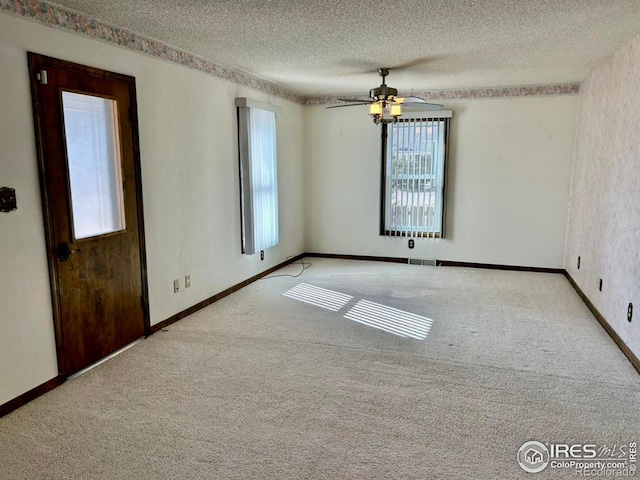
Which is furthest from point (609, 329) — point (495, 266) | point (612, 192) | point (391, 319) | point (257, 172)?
point (257, 172)

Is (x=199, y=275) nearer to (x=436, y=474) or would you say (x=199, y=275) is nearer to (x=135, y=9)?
(x=135, y=9)

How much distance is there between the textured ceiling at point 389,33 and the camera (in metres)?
2.87

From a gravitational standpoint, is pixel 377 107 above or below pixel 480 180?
above

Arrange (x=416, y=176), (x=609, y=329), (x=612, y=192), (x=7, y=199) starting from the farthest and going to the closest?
1. (x=416, y=176)
2. (x=612, y=192)
3. (x=609, y=329)
4. (x=7, y=199)

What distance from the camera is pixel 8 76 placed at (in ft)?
8.46

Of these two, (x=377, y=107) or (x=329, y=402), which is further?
(x=377, y=107)

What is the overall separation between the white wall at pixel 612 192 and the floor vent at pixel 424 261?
1750 millimetres

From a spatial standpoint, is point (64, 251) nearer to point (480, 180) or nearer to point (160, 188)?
point (160, 188)

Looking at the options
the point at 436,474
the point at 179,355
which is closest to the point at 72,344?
the point at 179,355

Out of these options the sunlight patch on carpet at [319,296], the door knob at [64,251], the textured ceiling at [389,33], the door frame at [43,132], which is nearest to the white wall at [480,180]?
the textured ceiling at [389,33]

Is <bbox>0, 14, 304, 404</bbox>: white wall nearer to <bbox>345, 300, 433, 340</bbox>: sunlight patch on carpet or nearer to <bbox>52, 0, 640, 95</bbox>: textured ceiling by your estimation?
<bbox>52, 0, 640, 95</bbox>: textured ceiling

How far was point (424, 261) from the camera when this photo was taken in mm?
6551

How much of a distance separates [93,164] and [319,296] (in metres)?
2.66

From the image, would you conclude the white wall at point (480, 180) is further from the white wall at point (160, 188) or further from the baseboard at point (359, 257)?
the white wall at point (160, 188)
